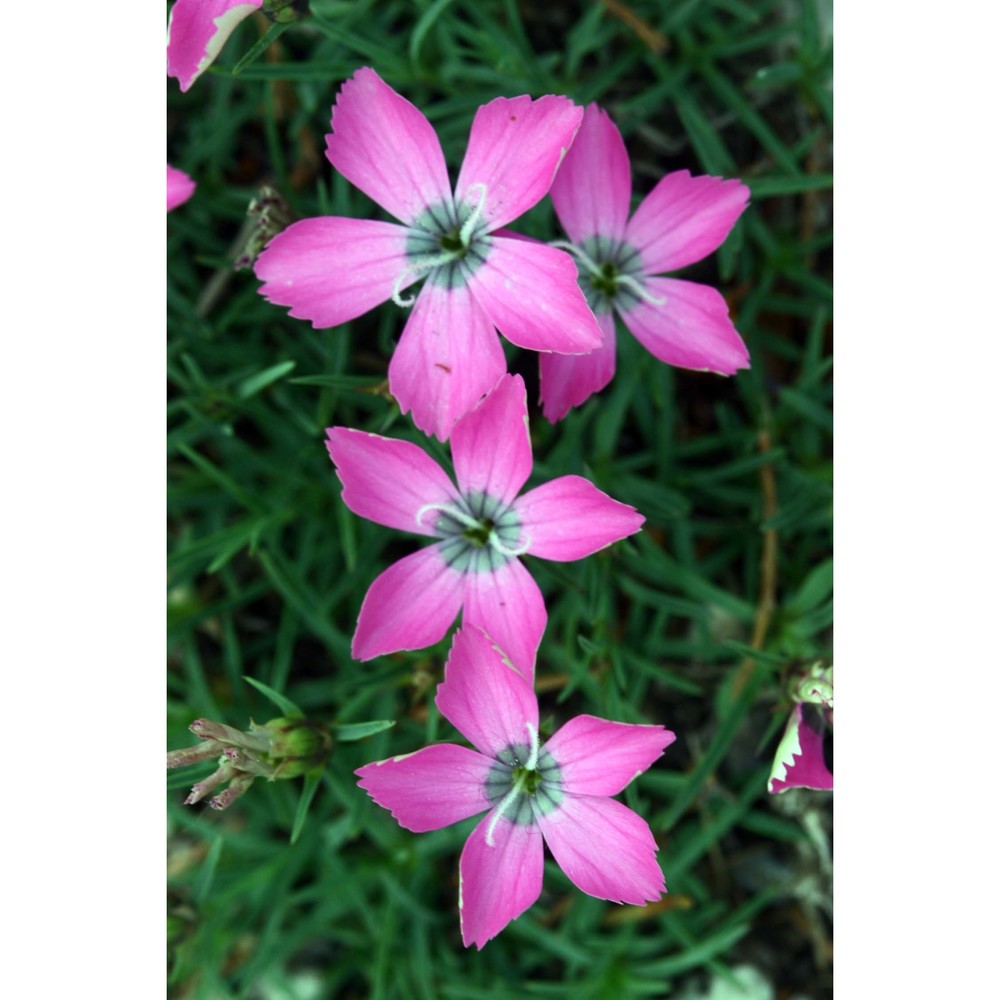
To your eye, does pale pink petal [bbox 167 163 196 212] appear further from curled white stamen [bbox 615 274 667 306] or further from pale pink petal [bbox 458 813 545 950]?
pale pink petal [bbox 458 813 545 950]

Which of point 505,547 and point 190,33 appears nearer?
point 190,33

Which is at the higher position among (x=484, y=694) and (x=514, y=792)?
(x=484, y=694)

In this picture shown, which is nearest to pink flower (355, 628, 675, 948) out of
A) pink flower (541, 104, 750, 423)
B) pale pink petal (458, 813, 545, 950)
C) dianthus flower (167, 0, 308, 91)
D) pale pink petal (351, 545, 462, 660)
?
pale pink petal (458, 813, 545, 950)

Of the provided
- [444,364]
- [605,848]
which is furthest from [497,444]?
[605,848]

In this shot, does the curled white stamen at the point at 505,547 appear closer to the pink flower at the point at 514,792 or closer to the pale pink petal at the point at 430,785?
the pink flower at the point at 514,792

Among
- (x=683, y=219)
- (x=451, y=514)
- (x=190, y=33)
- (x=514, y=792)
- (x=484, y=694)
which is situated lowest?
(x=514, y=792)

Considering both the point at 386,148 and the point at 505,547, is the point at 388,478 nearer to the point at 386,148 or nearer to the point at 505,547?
the point at 505,547
